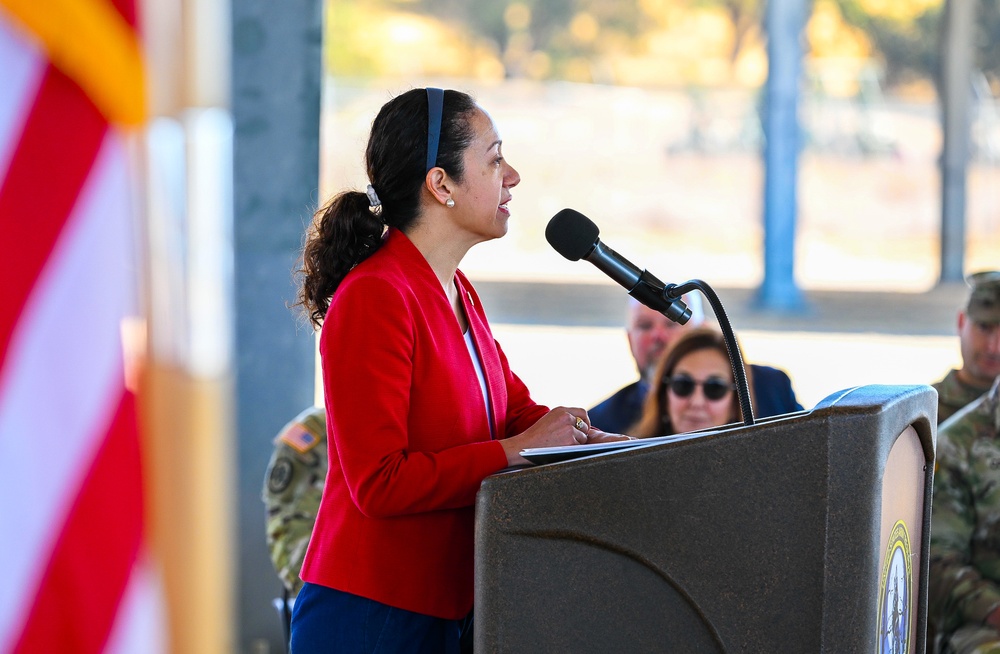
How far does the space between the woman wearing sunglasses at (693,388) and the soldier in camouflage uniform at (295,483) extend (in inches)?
31.5

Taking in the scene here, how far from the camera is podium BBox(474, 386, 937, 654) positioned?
1.08 meters

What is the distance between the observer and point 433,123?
1460 mm

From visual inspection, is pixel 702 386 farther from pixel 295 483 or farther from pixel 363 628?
pixel 363 628

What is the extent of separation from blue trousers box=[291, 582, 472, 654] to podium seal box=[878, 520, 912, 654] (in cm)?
48

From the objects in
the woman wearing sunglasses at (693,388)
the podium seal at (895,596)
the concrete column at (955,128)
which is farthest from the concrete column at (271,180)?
the concrete column at (955,128)

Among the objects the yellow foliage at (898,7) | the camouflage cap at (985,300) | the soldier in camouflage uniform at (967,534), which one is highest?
the yellow foliage at (898,7)

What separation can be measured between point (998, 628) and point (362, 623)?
1622 millimetres

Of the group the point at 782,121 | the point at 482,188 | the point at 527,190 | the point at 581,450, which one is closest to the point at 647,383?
the point at 482,188

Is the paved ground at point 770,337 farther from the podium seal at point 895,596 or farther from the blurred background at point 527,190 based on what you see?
the podium seal at point 895,596

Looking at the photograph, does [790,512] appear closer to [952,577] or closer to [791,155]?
[952,577]

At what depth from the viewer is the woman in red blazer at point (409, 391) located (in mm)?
1290

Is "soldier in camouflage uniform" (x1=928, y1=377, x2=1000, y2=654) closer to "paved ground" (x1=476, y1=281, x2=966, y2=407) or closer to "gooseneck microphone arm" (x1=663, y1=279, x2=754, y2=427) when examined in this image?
"gooseneck microphone arm" (x1=663, y1=279, x2=754, y2=427)

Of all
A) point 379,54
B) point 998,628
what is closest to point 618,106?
point 379,54

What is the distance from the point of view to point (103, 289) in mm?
904
